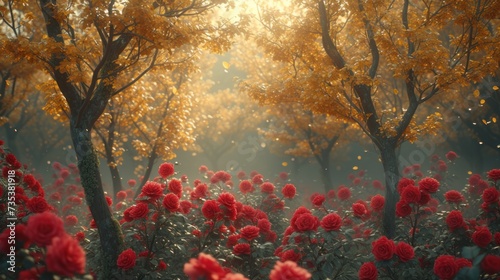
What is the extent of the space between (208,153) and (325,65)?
72.9ft

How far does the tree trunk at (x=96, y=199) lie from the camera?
5.56 metres

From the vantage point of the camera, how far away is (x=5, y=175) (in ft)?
20.0

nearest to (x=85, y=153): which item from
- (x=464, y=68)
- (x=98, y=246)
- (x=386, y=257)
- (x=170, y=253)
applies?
(x=98, y=246)

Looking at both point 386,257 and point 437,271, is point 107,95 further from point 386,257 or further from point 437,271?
point 437,271

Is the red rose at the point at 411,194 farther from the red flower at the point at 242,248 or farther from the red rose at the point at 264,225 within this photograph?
the red flower at the point at 242,248

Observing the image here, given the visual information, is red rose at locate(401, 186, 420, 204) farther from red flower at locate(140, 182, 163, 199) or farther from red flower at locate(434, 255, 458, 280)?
red flower at locate(140, 182, 163, 199)

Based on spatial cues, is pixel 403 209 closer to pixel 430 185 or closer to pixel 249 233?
pixel 430 185

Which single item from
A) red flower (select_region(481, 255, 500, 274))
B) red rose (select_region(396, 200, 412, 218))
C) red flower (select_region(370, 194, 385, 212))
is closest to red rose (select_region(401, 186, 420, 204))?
red rose (select_region(396, 200, 412, 218))

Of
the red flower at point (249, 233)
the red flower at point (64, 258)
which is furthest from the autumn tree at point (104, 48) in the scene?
the red flower at point (64, 258)

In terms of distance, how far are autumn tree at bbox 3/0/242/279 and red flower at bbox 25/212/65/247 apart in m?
3.06

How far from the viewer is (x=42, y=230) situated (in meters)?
2.22

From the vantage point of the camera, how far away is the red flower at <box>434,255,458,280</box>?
365 centimetres

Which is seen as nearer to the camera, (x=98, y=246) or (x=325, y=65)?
(x=98, y=246)

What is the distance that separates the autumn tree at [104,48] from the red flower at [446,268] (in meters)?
4.06
